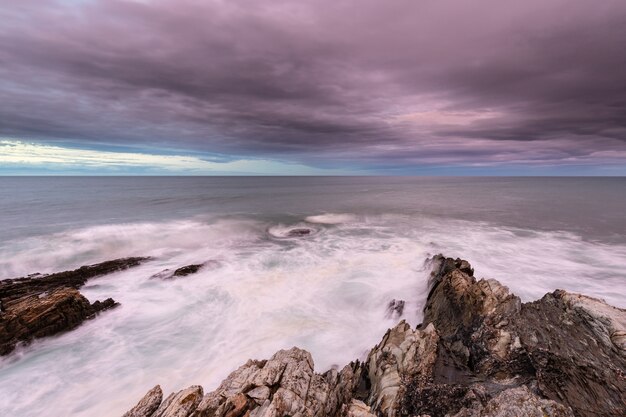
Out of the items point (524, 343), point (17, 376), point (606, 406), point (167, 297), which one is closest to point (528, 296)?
point (524, 343)

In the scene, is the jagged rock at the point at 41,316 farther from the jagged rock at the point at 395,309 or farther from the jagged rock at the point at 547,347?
the jagged rock at the point at 547,347

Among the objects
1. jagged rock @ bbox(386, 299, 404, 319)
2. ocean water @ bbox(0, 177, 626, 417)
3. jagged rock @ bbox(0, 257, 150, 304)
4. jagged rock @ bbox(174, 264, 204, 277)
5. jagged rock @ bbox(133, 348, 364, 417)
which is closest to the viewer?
jagged rock @ bbox(133, 348, 364, 417)

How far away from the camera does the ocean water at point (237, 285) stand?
10.7 metres

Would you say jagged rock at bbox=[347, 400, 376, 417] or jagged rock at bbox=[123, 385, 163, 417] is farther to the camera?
jagged rock at bbox=[123, 385, 163, 417]

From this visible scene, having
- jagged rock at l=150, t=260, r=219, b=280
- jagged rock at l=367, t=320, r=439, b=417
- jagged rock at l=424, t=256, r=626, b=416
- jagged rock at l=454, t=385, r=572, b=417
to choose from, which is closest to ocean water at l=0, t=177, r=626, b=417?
jagged rock at l=150, t=260, r=219, b=280

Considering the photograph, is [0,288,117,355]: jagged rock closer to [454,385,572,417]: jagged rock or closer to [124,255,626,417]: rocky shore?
[124,255,626,417]: rocky shore

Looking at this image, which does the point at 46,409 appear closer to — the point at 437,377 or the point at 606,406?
the point at 437,377

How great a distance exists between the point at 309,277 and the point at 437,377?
12131 mm

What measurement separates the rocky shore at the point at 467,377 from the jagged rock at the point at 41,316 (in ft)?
29.2

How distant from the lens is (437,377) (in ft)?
25.7

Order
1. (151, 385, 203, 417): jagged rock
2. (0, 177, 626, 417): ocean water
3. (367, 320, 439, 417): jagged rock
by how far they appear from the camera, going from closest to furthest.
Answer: (151, 385, 203, 417): jagged rock → (367, 320, 439, 417): jagged rock → (0, 177, 626, 417): ocean water

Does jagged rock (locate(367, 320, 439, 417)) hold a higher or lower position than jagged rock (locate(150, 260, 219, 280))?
higher

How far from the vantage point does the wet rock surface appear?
11.6 metres

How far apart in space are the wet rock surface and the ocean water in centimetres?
50
